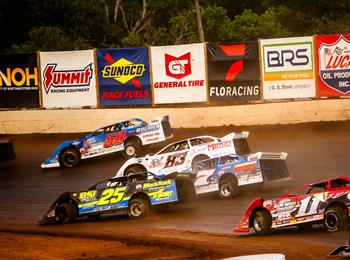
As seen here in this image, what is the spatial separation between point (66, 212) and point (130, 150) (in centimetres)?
736

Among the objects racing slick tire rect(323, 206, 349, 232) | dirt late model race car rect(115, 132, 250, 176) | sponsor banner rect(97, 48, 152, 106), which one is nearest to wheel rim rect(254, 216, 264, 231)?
racing slick tire rect(323, 206, 349, 232)

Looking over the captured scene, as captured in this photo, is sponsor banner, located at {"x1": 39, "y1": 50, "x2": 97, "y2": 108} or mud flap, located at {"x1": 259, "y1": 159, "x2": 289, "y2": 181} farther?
sponsor banner, located at {"x1": 39, "y1": 50, "x2": 97, "y2": 108}

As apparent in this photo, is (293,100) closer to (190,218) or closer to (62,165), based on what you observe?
(62,165)

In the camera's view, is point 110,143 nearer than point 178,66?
Yes

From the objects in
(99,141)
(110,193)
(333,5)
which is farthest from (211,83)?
(333,5)

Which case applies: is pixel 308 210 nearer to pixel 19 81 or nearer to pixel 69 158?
pixel 69 158

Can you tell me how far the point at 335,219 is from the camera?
15430mm

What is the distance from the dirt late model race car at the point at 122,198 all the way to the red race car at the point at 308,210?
2.96 meters

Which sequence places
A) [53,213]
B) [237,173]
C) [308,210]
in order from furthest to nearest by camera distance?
[237,173]
[53,213]
[308,210]

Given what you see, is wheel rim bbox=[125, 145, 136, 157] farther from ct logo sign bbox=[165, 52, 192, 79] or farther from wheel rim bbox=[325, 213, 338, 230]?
wheel rim bbox=[325, 213, 338, 230]

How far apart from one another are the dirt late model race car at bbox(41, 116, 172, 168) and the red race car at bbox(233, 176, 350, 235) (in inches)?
426

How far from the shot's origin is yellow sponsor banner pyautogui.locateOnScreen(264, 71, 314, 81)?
2973cm

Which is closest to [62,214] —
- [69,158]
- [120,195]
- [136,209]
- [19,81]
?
[120,195]

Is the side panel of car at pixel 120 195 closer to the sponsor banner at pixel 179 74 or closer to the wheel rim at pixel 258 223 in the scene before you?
the wheel rim at pixel 258 223
